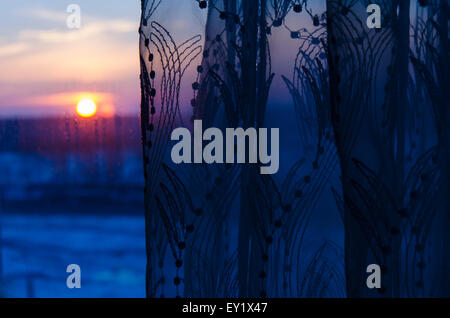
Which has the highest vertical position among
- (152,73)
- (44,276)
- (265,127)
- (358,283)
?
(152,73)

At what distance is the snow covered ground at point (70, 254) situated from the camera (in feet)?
5.11

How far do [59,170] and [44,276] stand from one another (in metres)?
0.47

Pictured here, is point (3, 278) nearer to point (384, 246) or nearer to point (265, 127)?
point (265, 127)

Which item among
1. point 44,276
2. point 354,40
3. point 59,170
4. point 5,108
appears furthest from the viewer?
point 44,276

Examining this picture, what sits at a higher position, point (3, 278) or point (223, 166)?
point (223, 166)

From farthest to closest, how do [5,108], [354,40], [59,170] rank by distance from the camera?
1. [59,170]
2. [5,108]
3. [354,40]

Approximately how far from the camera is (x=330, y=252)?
2.99 feet

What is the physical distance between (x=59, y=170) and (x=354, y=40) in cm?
106

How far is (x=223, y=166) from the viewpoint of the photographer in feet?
2.86

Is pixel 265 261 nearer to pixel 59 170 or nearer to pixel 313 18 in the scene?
pixel 313 18

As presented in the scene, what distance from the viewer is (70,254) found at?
5.14 ft

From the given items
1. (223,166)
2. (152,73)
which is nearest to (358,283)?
(223,166)

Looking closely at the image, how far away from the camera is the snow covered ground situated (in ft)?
5.11

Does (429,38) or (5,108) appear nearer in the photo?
→ (429,38)
